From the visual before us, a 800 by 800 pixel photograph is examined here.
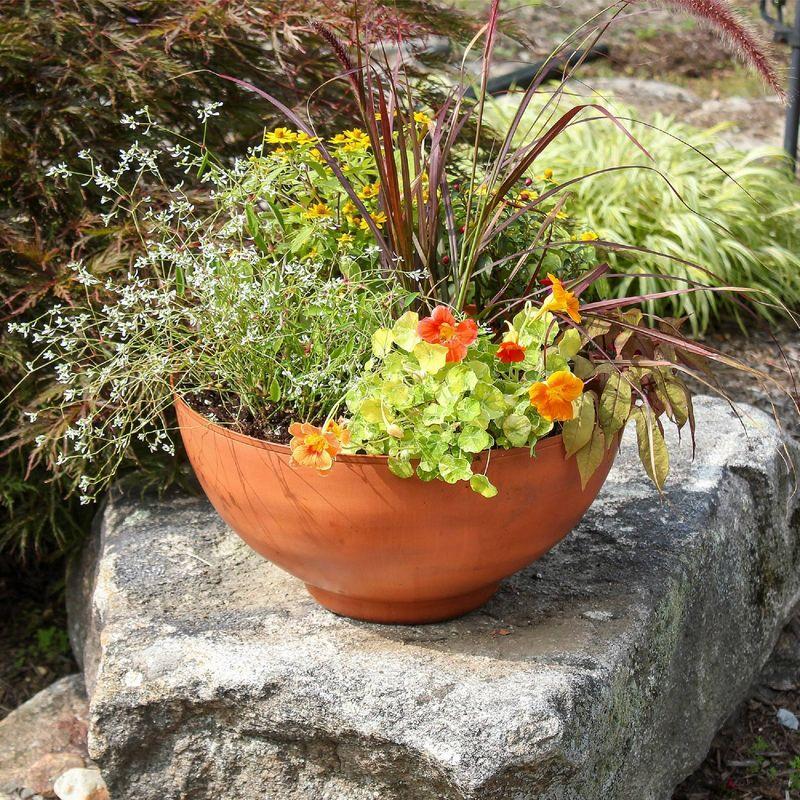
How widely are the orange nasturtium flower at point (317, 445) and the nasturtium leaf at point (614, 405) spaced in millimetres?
402

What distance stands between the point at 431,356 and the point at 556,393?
18cm

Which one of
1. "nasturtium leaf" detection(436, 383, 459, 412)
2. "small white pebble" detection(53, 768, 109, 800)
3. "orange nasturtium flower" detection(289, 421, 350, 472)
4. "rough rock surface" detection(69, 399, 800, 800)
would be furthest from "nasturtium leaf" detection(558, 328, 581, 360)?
"small white pebble" detection(53, 768, 109, 800)

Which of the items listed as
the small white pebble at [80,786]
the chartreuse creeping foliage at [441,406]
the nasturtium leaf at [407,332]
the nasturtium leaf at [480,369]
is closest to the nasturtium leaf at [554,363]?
the chartreuse creeping foliage at [441,406]

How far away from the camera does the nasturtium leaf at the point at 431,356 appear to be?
1429mm

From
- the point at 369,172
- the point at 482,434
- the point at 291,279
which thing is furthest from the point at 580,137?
the point at 482,434

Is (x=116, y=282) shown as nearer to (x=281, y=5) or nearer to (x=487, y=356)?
(x=281, y=5)

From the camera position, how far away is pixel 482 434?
56.2 inches

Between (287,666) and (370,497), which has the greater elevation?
(370,497)

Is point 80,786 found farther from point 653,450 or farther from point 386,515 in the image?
point 653,450

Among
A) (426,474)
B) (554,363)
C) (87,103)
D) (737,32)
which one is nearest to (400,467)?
(426,474)

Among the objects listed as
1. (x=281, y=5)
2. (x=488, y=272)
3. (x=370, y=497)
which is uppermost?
(x=281, y=5)

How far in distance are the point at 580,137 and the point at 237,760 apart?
292cm

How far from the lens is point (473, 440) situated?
1430 mm

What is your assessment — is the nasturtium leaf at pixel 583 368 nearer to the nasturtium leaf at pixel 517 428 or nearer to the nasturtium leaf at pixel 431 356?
the nasturtium leaf at pixel 517 428
